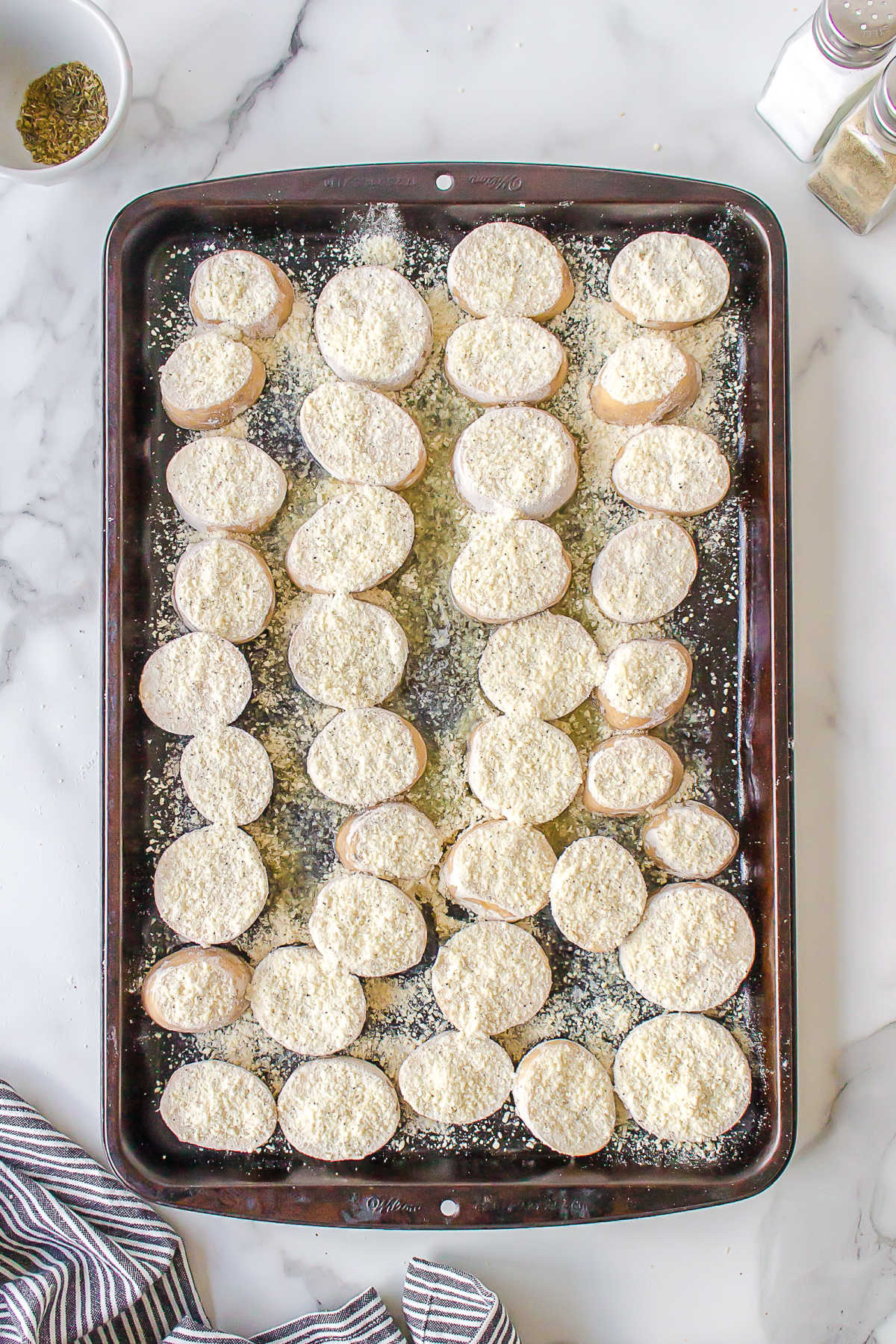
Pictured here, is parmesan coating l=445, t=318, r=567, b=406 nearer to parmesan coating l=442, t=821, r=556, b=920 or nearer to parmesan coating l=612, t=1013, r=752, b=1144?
parmesan coating l=442, t=821, r=556, b=920

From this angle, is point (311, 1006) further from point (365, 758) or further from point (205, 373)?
point (205, 373)

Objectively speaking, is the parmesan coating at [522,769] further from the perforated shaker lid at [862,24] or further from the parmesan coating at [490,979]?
the perforated shaker lid at [862,24]

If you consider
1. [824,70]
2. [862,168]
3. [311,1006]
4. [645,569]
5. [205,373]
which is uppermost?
[824,70]

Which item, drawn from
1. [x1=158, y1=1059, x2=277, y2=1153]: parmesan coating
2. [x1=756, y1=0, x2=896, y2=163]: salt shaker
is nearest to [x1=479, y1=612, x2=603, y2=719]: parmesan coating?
[x1=158, y1=1059, x2=277, y2=1153]: parmesan coating

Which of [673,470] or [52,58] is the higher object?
[52,58]

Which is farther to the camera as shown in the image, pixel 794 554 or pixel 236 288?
pixel 794 554

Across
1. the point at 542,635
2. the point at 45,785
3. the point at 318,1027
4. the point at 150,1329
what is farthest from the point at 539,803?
the point at 150,1329

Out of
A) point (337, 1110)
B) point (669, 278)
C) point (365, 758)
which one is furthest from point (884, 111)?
point (337, 1110)
